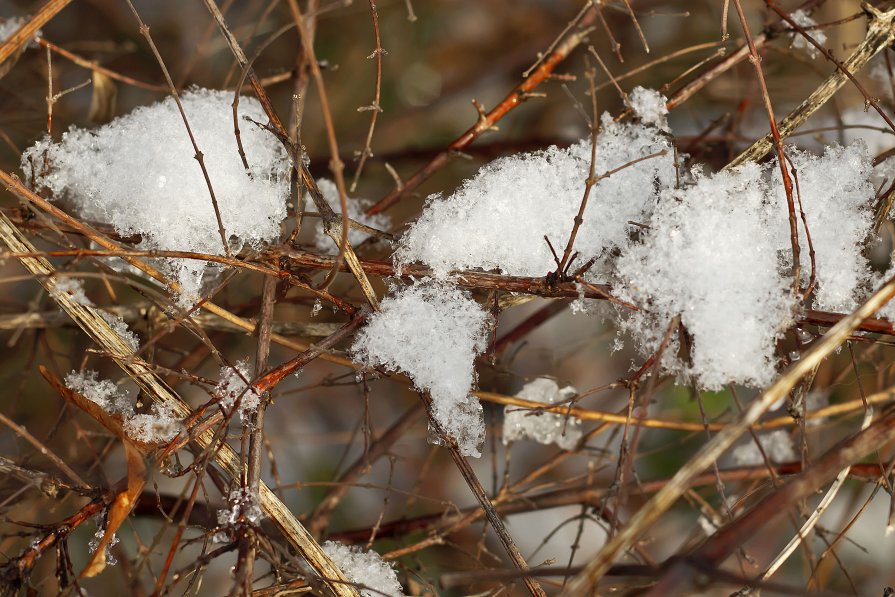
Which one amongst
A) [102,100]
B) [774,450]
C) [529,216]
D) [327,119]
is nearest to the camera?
[327,119]

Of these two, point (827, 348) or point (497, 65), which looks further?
point (497, 65)

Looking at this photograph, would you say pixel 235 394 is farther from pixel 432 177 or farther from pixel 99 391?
pixel 432 177

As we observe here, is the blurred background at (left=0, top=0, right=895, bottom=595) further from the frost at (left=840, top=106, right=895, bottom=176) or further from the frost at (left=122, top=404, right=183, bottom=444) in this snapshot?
the frost at (left=122, top=404, right=183, bottom=444)

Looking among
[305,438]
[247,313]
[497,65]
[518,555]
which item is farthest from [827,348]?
[497,65]

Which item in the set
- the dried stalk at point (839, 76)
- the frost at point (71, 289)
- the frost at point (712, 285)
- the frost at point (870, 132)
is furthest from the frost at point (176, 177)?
the frost at point (870, 132)

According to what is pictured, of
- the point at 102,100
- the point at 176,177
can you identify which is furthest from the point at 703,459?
the point at 102,100

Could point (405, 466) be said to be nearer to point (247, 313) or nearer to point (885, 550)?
point (247, 313)
